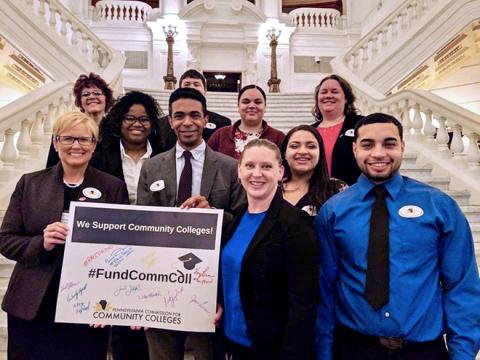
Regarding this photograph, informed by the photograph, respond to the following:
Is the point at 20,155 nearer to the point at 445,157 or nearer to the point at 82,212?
the point at 82,212

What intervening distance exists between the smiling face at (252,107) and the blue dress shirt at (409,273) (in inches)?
56.1

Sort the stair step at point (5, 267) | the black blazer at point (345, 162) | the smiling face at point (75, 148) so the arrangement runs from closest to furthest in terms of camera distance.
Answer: the smiling face at point (75, 148) → the black blazer at point (345, 162) → the stair step at point (5, 267)

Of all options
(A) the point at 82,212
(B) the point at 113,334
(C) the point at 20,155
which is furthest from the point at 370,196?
(C) the point at 20,155

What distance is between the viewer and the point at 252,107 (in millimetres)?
2951

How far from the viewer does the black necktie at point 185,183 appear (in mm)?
2107

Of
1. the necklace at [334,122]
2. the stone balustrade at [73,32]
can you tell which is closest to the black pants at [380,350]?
the necklace at [334,122]

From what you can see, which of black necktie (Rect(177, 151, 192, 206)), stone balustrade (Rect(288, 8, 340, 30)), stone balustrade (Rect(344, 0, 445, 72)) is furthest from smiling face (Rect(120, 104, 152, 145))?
stone balustrade (Rect(288, 8, 340, 30))

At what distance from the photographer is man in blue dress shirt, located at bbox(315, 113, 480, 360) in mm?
1479

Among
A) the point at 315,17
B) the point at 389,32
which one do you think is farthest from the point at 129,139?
the point at 315,17

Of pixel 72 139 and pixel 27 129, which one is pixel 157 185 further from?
pixel 27 129

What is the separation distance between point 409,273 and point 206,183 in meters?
1.01

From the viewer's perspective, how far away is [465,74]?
9.58 m
